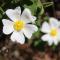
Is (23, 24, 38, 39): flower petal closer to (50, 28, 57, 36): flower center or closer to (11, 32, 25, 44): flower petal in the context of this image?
(11, 32, 25, 44): flower petal

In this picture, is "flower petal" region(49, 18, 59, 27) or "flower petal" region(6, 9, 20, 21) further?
"flower petal" region(49, 18, 59, 27)

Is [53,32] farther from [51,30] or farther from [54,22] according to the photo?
[54,22]

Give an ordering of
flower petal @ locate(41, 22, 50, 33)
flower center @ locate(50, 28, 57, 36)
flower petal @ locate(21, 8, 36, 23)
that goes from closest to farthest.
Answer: flower petal @ locate(21, 8, 36, 23), flower petal @ locate(41, 22, 50, 33), flower center @ locate(50, 28, 57, 36)

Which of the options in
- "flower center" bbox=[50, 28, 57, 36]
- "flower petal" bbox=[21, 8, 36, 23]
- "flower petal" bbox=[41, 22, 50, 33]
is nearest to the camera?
A: "flower petal" bbox=[21, 8, 36, 23]

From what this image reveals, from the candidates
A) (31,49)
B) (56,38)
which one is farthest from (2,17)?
(31,49)

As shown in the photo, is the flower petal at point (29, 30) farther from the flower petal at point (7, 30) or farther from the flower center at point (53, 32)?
the flower center at point (53, 32)

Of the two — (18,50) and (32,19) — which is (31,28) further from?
(18,50)

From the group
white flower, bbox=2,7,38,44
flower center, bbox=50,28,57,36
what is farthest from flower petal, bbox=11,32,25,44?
flower center, bbox=50,28,57,36

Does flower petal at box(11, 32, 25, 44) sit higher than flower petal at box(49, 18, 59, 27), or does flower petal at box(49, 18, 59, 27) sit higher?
flower petal at box(11, 32, 25, 44)
